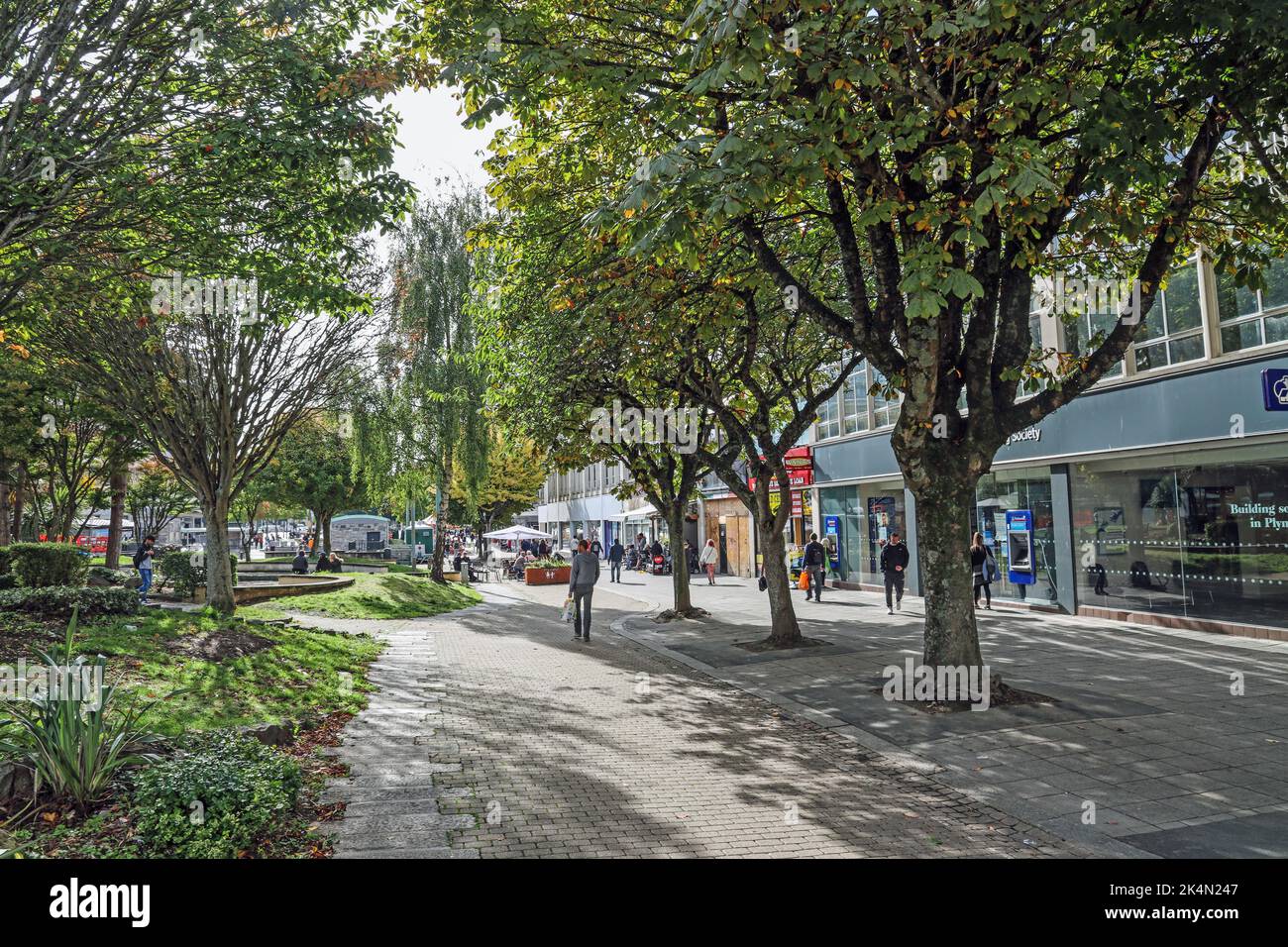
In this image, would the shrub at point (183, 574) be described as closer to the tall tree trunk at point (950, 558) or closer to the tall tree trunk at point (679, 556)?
the tall tree trunk at point (679, 556)

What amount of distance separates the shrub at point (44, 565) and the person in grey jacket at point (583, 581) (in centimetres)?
878

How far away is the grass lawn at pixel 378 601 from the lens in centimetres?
1819

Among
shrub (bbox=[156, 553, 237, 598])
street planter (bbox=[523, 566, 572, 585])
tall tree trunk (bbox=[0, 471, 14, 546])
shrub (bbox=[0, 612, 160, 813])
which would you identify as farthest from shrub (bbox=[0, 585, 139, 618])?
street planter (bbox=[523, 566, 572, 585])

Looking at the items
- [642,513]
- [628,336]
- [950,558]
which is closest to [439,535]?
[642,513]

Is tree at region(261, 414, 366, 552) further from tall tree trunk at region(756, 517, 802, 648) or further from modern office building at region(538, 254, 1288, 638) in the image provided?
modern office building at region(538, 254, 1288, 638)

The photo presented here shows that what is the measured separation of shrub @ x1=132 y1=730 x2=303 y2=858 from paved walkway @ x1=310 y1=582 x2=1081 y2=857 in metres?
0.47

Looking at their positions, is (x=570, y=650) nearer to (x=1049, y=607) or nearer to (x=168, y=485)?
(x=1049, y=607)

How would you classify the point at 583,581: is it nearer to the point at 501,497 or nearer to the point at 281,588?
the point at 281,588

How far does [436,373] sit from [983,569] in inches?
672

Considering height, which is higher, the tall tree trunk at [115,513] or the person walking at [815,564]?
the tall tree trunk at [115,513]

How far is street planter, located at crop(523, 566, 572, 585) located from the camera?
3281 centimetres

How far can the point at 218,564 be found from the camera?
14.2 m

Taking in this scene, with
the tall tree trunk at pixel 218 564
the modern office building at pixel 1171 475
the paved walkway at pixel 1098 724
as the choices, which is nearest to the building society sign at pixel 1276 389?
the modern office building at pixel 1171 475

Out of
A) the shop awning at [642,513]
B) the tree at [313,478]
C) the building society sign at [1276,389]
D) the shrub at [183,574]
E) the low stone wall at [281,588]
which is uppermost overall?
the tree at [313,478]
